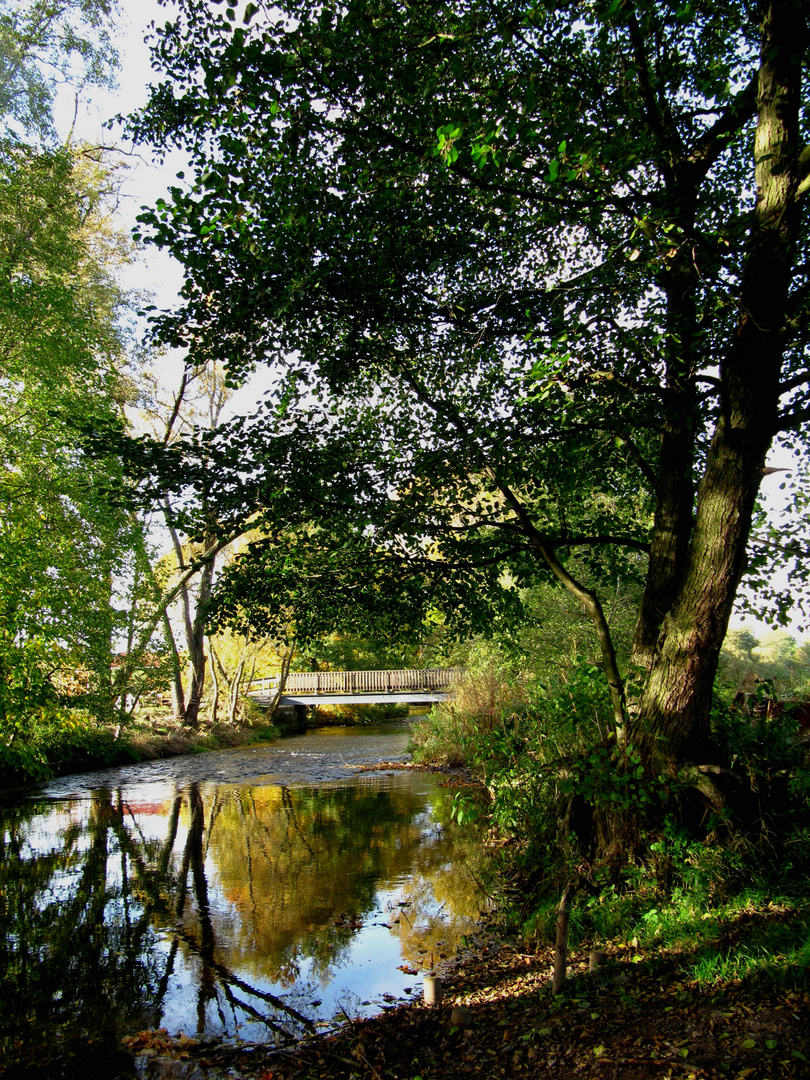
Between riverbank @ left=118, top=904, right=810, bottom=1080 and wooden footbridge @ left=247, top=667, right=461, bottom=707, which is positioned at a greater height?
riverbank @ left=118, top=904, right=810, bottom=1080

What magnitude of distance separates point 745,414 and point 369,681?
29724mm

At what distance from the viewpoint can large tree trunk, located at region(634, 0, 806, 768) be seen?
4809 millimetres

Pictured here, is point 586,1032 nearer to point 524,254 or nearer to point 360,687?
point 524,254

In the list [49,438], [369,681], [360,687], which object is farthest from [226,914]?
[360,687]

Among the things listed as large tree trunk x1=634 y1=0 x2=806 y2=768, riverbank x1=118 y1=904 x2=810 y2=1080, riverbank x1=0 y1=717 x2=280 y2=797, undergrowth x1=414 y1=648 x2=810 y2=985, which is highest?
large tree trunk x1=634 y1=0 x2=806 y2=768

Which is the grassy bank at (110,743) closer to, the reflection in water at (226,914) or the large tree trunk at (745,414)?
the reflection in water at (226,914)

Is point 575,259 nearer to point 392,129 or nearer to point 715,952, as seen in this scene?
point 392,129

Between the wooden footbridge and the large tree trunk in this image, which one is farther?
the wooden footbridge

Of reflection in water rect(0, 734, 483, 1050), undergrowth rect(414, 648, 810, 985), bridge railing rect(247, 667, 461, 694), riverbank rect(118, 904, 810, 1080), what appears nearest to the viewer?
riverbank rect(118, 904, 810, 1080)

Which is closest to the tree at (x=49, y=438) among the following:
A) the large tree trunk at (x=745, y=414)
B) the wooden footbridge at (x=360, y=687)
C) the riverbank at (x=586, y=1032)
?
the riverbank at (x=586, y=1032)

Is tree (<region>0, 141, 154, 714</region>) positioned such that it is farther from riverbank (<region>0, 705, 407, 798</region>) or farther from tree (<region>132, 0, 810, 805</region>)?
tree (<region>132, 0, 810, 805</region>)

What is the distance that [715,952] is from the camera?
165 inches

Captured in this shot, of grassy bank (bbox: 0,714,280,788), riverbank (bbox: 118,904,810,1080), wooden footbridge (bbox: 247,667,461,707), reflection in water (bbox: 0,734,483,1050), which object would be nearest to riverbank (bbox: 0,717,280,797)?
grassy bank (bbox: 0,714,280,788)

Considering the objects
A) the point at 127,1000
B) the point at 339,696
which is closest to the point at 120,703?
the point at 339,696
